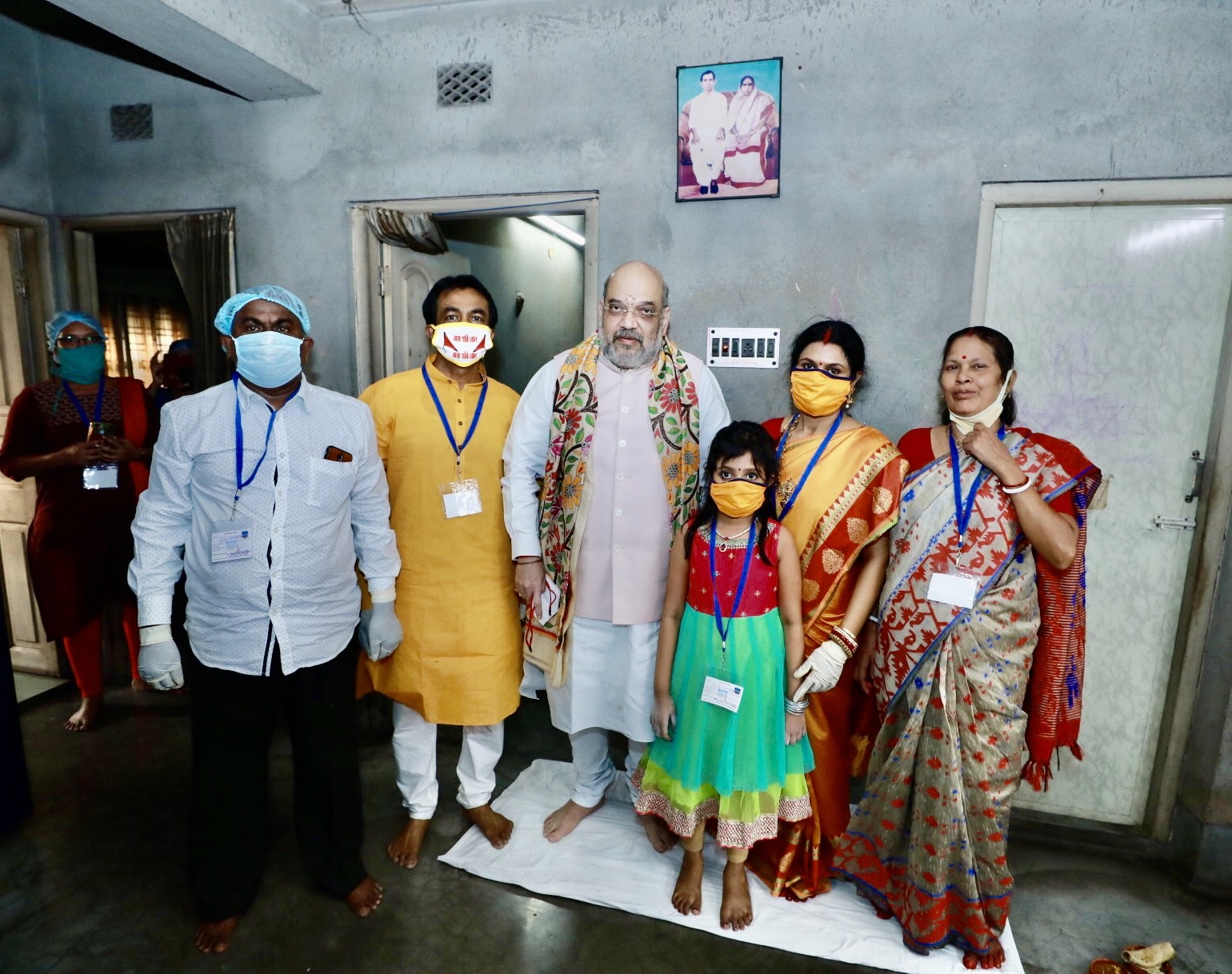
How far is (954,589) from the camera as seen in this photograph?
1.83 metres

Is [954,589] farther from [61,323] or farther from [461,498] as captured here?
[61,323]

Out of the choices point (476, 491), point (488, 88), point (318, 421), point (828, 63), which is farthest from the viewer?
point (488, 88)

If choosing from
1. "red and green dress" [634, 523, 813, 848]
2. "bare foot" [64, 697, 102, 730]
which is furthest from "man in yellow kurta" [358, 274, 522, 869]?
"bare foot" [64, 697, 102, 730]

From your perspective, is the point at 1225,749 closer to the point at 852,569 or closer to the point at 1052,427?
the point at 1052,427

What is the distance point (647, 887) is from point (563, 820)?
1.27 feet

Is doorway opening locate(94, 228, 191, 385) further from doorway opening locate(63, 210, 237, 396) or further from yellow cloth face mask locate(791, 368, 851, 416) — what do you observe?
yellow cloth face mask locate(791, 368, 851, 416)

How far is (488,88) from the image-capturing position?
279cm

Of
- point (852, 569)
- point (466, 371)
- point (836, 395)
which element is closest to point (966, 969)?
point (852, 569)

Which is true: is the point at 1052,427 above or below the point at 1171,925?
above

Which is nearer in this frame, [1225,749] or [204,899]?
[204,899]

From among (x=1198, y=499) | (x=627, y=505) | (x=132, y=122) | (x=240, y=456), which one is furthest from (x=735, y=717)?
(x=132, y=122)

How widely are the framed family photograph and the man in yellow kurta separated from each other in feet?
3.06

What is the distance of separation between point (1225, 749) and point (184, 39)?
13.8 ft

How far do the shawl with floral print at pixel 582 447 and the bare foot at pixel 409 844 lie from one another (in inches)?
29.6
